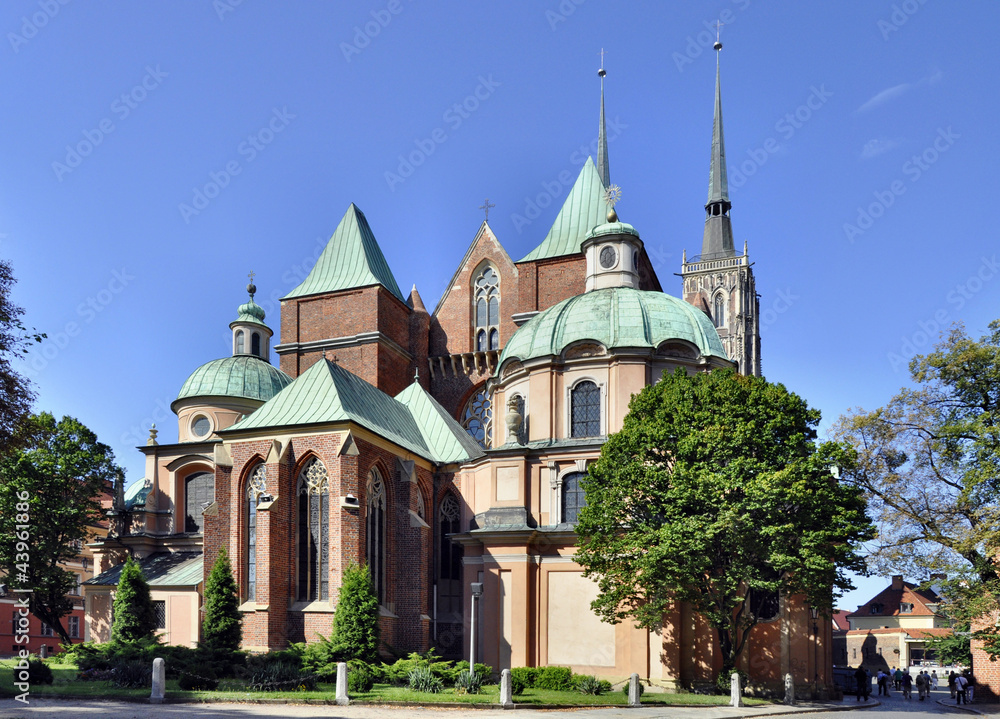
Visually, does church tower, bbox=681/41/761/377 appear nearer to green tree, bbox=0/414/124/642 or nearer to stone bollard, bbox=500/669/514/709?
green tree, bbox=0/414/124/642

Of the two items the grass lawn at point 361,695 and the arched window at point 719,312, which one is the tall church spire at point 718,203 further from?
the grass lawn at point 361,695

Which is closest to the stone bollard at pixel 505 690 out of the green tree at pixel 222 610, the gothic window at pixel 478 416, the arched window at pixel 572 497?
the green tree at pixel 222 610

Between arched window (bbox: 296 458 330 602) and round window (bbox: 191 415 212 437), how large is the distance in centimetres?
1500

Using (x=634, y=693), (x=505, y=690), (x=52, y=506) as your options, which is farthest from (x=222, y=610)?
(x=52, y=506)

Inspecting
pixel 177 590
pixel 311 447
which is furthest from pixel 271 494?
pixel 177 590

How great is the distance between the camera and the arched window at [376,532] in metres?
31.9

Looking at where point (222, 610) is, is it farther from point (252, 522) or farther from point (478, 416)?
point (478, 416)

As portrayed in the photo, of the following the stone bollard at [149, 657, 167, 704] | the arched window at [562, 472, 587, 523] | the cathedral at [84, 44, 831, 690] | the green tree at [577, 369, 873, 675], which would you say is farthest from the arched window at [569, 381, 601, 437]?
the stone bollard at [149, 657, 167, 704]

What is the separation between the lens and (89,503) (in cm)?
4025

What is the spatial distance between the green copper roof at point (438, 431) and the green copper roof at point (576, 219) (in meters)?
9.85

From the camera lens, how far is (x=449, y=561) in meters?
36.4

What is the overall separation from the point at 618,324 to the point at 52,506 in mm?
25377

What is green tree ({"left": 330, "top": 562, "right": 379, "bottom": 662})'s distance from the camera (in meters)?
27.8

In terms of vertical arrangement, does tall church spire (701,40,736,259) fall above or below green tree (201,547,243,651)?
above
